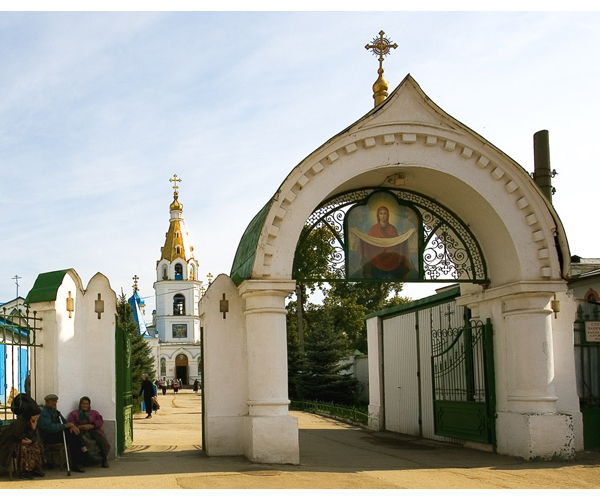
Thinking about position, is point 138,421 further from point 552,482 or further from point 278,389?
point 552,482

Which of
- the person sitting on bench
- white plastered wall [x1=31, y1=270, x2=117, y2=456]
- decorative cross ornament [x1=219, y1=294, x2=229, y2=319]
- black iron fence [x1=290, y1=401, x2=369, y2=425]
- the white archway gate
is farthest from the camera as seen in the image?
black iron fence [x1=290, y1=401, x2=369, y2=425]

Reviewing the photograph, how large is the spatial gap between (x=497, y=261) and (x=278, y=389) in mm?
4652

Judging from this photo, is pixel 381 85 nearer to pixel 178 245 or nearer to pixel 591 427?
pixel 591 427

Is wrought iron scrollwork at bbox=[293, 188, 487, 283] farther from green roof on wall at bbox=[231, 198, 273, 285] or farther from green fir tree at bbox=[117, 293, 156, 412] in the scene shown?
green fir tree at bbox=[117, 293, 156, 412]

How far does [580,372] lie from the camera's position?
1470cm

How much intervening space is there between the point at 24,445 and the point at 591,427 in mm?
9778

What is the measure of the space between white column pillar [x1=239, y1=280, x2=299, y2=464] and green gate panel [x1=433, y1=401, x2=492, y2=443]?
12.2ft

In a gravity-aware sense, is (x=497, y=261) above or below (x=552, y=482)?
above

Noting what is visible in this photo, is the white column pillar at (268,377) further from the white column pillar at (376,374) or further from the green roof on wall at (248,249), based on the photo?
the white column pillar at (376,374)

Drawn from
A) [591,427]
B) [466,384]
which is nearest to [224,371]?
[466,384]

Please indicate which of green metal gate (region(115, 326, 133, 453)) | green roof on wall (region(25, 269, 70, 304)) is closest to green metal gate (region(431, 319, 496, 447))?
green metal gate (region(115, 326, 133, 453))

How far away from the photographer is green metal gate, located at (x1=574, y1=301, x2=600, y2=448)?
575 inches

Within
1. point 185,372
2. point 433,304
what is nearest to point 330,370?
point 433,304

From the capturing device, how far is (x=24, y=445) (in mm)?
10188
